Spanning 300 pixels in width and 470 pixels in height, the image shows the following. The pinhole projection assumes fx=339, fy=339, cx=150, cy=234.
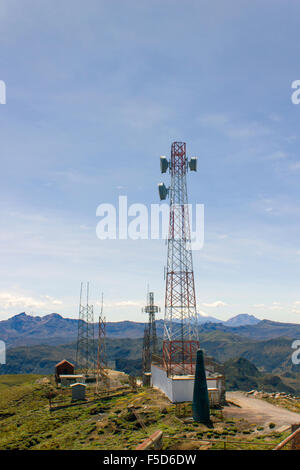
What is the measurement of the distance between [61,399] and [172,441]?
112 feet

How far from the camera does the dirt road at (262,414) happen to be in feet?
99.9

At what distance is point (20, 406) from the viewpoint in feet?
180

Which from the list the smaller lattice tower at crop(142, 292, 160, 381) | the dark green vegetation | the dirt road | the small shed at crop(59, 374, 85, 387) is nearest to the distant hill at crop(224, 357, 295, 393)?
the smaller lattice tower at crop(142, 292, 160, 381)

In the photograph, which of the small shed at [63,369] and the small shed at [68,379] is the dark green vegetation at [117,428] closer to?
the small shed at [68,379]

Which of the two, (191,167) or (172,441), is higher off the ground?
(191,167)

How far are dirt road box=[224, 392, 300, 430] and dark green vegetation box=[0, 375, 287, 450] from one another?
1801 millimetres

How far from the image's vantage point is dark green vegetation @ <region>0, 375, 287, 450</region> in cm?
2545

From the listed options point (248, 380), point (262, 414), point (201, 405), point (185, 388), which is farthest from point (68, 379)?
point (248, 380)

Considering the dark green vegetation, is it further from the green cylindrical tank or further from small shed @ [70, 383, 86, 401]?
small shed @ [70, 383, 86, 401]

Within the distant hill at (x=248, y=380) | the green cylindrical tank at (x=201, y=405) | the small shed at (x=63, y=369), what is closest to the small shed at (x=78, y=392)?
the small shed at (x=63, y=369)

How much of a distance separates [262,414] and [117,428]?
14579 millimetres
